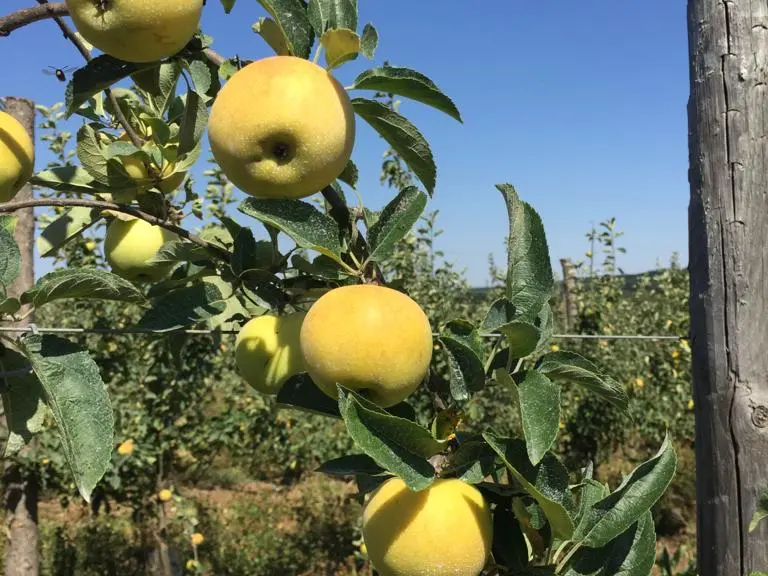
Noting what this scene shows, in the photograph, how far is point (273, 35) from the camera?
28.4 inches

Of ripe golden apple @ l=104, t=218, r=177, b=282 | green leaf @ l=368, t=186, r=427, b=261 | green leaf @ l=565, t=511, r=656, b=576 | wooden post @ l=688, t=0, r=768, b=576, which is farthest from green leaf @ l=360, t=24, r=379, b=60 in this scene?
wooden post @ l=688, t=0, r=768, b=576

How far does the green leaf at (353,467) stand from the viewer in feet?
2.35

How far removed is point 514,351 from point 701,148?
0.73 meters

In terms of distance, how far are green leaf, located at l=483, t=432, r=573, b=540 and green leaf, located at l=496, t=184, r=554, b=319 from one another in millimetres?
145

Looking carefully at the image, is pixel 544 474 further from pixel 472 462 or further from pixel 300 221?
pixel 300 221

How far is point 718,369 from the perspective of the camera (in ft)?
3.65

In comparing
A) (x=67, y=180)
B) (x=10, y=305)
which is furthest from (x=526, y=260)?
(x=67, y=180)

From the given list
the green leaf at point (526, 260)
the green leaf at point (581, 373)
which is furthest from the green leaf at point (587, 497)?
the green leaf at point (526, 260)

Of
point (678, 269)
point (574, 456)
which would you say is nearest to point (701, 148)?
point (574, 456)

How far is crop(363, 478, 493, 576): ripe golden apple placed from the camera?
62 centimetres

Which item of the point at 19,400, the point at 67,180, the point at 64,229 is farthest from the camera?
the point at 64,229

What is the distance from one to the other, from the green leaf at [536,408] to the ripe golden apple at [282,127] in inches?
11.0

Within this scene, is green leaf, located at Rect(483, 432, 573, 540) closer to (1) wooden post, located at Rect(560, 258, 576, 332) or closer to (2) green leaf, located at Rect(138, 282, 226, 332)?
(2) green leaf, located at Rect(138, 282, 226, 332)

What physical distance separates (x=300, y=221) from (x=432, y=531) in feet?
1.11
